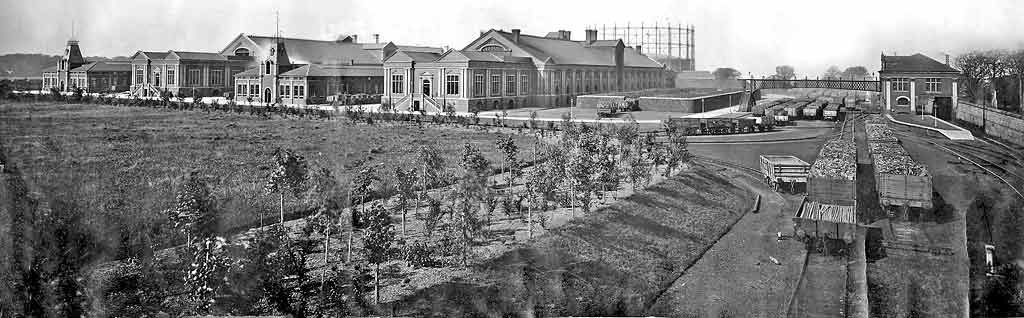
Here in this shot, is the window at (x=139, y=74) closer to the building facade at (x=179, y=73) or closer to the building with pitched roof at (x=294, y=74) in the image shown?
the building facade at (x=179, y=73)

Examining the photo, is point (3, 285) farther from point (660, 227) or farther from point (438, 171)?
point (660, 227)

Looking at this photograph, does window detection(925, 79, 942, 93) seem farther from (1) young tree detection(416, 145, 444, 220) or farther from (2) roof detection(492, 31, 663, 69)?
(1) young tree detection(416, 145, 444, 220)

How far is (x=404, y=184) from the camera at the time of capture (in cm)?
1081

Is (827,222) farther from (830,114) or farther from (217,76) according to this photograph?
(217,76)

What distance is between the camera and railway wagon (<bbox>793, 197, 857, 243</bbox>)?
405 inches

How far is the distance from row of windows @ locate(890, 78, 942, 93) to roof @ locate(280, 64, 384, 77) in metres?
28.8

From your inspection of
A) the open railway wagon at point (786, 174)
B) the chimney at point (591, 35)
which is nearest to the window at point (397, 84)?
the chimney at point (591, 35)

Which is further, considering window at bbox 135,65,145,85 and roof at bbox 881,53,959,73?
roof at bbox 881,53,959,73

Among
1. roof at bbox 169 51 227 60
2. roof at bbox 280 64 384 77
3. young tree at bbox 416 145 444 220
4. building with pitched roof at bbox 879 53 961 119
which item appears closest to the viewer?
young tree at bbox 416 145 444 220

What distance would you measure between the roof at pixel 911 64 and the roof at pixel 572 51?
1869cm

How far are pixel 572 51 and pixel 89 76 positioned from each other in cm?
3245

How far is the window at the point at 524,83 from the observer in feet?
137

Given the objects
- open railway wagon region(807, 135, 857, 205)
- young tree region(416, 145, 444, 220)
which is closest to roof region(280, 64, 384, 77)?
young tree region(416, 145, 444, 220)

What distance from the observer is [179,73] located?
30.4 meters
